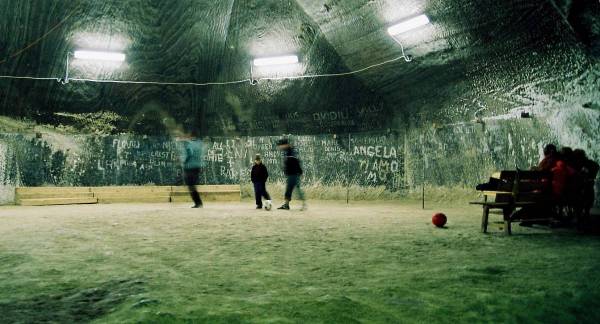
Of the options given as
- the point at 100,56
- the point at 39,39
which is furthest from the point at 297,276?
the point at 39,39

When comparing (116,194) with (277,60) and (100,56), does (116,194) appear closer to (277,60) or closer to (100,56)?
(100,56)

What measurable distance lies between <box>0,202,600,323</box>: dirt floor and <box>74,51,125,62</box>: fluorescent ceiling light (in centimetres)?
855

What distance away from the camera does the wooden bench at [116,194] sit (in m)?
13.6

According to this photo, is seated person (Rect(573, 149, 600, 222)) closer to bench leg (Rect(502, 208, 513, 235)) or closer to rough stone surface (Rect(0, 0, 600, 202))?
bench leg (Rect(502, 208, 513, 235))

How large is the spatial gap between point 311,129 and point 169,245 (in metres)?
10.8

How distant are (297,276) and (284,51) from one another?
1150 cm

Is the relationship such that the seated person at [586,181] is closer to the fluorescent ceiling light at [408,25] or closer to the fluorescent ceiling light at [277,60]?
the fluorescent ceiling light at [408,25]

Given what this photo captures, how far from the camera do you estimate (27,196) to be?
44.8 ft

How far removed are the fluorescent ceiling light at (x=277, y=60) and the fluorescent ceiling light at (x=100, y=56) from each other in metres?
4.82

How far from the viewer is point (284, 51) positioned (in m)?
14.2

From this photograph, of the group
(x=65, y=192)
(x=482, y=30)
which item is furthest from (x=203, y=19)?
(x=482, y=30)

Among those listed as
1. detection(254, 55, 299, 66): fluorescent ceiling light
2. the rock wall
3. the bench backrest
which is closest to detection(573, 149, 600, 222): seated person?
the bench backrest

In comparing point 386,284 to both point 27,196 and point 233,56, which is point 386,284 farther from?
point 27,196

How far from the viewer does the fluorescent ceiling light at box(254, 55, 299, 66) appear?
46.4ft
